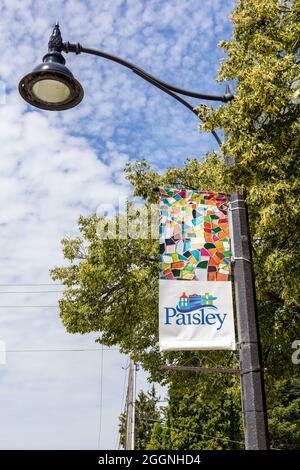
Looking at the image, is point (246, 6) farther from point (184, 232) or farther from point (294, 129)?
point (184, 232)

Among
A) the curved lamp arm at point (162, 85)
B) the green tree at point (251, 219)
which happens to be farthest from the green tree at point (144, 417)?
the curved lamp arm at point (162, 85)

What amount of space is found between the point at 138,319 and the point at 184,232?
10.9m

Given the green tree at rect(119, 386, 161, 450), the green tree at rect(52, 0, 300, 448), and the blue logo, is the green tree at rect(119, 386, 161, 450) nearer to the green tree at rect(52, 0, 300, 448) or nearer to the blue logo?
the green tree at rect(52, 0, 300, 448)

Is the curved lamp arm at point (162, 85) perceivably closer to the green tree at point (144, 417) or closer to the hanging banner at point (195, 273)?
the hanging banner at point (195, 273)

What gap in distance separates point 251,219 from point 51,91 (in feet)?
21.6

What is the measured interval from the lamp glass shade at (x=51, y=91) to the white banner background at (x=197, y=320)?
2495mm

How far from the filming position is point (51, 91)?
5281mm

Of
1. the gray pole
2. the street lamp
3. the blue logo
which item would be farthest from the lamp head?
the blue logo

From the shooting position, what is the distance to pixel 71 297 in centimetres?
1534

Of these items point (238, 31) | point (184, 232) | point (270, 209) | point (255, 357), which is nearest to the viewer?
point (255, 357)

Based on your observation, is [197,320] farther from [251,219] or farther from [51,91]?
[251,219]

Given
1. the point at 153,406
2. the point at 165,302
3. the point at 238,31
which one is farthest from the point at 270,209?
the point at 153,406

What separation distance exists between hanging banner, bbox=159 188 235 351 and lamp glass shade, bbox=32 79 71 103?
1.63m

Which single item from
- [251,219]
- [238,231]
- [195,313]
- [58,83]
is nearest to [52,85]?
[58,83]
